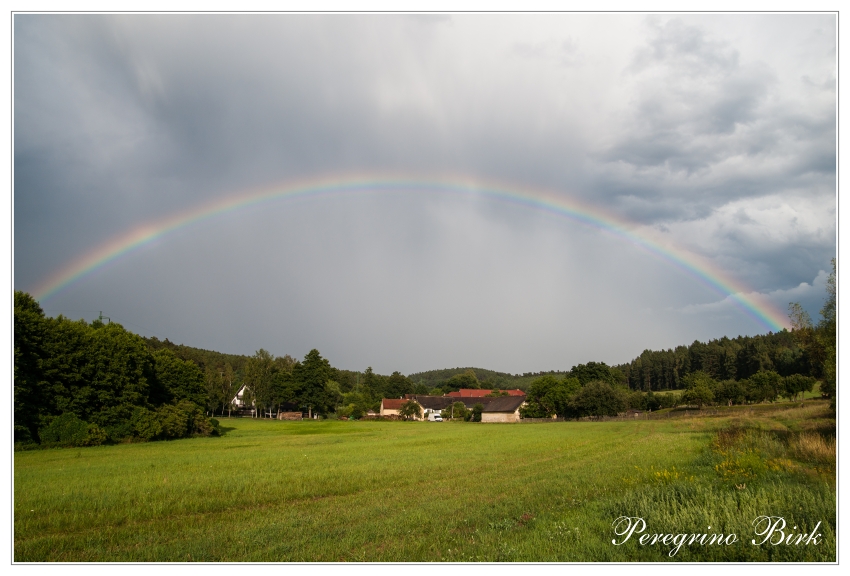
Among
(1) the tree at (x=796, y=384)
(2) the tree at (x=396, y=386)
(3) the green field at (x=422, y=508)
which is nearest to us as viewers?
(3) the green field at (x=422, y=508)

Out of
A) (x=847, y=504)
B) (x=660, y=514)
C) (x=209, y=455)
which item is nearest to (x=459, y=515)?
(x=660, y=514)

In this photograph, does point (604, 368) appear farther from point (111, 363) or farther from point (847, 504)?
point (847, 504)

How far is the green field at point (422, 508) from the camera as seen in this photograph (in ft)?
33.2

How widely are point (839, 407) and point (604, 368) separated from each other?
121475 millimetres

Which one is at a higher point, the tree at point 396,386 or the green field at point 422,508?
the green field at point 422,508

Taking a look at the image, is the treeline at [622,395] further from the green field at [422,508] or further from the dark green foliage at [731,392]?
the green field at [422,508]

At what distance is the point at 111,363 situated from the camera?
4538 centimetres

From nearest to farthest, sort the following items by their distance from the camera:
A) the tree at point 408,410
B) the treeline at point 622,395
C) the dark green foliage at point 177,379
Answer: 1. the dark green foliage at point 177,379
2. the treeline at point 622,395
3. the tree at point 408,410

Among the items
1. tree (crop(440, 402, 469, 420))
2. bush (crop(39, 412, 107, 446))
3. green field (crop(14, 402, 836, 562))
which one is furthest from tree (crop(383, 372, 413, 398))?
green field (crop(14, 402, 836, 562))

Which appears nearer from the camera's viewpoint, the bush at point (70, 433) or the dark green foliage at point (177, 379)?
the bush at point (70, 433)

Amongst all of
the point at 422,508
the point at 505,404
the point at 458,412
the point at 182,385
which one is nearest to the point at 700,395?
the point at 505,404

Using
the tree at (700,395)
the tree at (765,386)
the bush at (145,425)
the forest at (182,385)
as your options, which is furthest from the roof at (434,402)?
the bush at (145,425)

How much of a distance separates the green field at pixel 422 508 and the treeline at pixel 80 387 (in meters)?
16.8

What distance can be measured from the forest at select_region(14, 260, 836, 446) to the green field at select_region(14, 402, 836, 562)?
54.6 ft
